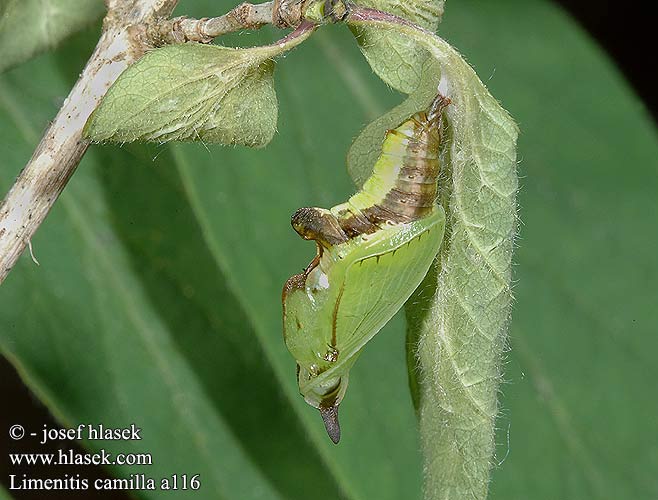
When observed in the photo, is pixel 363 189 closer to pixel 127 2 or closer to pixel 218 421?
pixel 127 2

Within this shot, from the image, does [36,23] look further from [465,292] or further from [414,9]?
[465,292]

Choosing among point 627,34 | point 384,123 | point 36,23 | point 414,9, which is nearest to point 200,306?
point 36,23

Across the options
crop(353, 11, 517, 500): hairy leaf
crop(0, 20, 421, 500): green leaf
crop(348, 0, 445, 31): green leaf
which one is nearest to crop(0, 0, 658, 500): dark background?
crop(0, 20, 421, 500): green leaf

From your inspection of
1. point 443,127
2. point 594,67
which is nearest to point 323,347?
point 443,127

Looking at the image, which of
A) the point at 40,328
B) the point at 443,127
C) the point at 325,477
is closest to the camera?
the point at 443,127

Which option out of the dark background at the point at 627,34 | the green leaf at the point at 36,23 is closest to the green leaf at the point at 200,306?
the green leaf at the point at 36,23

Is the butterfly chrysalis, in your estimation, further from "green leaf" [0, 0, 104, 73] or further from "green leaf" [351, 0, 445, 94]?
"green leaf" [0, 0, 104, 73]
